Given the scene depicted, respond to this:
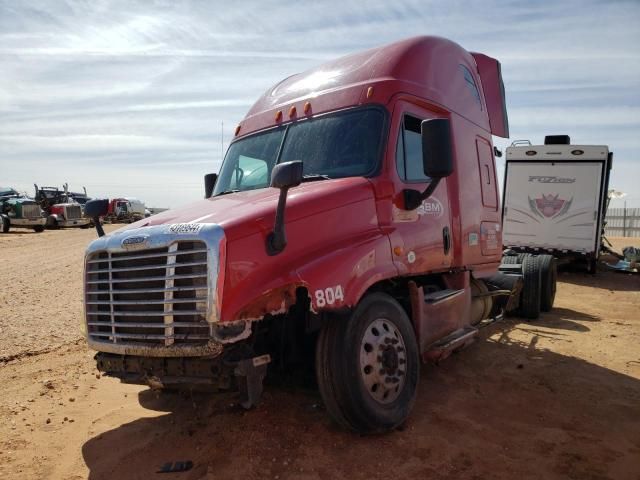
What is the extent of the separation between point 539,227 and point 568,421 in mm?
10567

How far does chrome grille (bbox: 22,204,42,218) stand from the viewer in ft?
92.4

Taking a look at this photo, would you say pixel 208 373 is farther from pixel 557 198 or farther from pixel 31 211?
pixel 31 211

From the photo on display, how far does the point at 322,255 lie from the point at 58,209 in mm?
31147

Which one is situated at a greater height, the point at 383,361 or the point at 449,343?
the point at 383,361

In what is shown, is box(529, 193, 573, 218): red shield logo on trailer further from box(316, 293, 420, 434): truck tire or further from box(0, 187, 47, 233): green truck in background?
box(0, 187, 47, 233): green truck in background

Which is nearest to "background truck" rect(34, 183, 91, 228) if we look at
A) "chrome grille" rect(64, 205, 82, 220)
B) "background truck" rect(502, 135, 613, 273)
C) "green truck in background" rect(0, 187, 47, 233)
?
"chrome grille" rect(64, 205, 82, 220)

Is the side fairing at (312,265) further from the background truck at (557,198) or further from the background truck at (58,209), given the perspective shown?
the background truck at (58,209)

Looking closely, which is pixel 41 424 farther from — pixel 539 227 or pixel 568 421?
pixel 539 227

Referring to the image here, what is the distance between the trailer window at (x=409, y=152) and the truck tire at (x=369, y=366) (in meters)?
1.17

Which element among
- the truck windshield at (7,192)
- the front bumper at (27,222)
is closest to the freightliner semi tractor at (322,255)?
the front bumper at (27,222)

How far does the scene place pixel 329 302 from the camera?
11.9ft

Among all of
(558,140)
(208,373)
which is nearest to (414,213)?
(208,373)

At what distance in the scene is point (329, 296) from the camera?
12.0 feet

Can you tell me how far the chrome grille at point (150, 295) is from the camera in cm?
347
